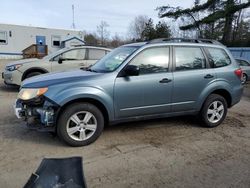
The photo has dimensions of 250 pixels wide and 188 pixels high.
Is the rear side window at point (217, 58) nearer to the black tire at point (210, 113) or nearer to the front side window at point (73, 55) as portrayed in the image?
the black tire at point (210, 113)

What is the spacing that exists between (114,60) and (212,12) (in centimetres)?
2526

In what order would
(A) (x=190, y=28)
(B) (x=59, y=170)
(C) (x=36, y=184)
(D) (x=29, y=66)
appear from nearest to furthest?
(C) (x=36, y=184) → (B) (x=59, y=170) → (D) (x=29, y=66) → (A) (x=190, y=28)

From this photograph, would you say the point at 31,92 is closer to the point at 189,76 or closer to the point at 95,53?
the point at 189,76

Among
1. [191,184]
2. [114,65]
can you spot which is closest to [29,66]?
[114,65]

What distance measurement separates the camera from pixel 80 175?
2170mm

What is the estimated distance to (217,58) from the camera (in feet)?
18.9

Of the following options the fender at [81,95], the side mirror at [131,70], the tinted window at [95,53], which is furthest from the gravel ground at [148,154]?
the tinted window at [95,53]

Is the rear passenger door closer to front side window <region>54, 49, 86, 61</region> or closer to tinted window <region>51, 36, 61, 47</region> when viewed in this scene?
front side window <region>54, 49, 86, 61</region>

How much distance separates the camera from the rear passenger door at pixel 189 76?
17.3 ft

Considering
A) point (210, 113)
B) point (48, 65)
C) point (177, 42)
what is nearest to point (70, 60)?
point (48, 65)

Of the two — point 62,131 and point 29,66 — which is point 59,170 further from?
point 29,66

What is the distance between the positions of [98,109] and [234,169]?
2291 mm

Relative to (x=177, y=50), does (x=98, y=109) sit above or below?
below

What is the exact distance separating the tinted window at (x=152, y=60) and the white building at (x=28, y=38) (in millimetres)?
31100
